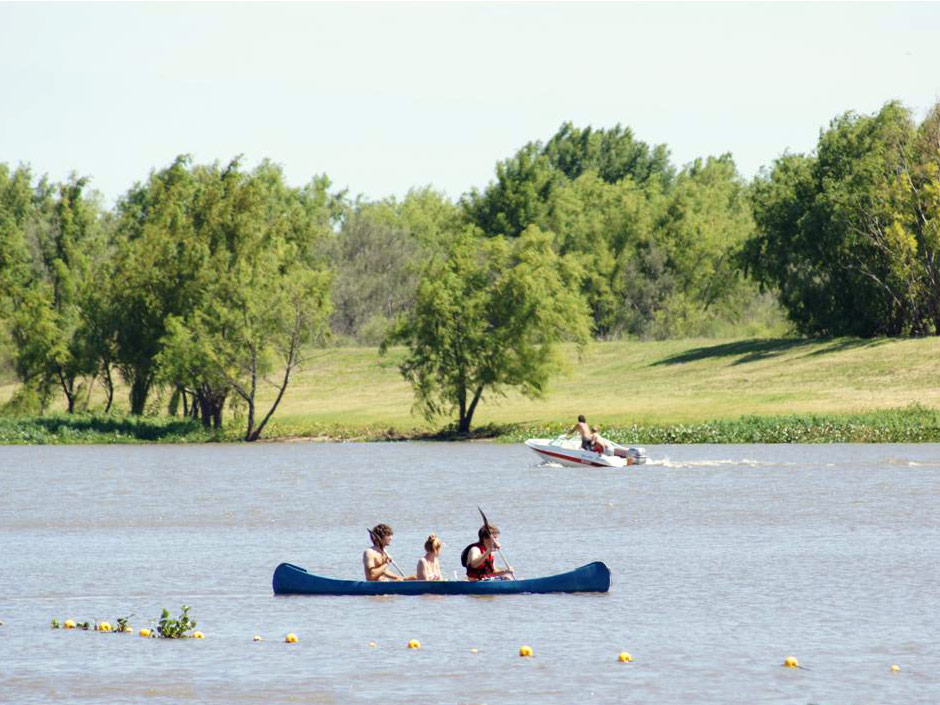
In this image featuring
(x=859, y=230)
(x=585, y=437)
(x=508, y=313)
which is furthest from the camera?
(x=859, y=230)

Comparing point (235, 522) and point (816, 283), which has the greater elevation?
point (816, 283)

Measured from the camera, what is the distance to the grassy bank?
77562mm

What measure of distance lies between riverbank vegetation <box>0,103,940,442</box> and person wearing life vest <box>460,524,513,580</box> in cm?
4957

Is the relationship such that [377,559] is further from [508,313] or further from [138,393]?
[138,393]

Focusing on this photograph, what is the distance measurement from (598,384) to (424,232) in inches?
2929

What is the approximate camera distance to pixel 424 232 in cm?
17925

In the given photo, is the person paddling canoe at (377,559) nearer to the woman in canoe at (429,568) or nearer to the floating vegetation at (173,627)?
the woman in canoe at (429,568)

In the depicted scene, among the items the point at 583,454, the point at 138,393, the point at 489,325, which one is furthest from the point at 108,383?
the point at 583,454

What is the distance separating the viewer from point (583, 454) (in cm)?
6375

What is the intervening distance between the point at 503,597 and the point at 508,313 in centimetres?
5705

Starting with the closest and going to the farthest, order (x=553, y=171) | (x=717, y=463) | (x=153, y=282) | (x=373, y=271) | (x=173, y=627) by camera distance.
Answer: (x=173, y=627) < (x=717, y=463) < (x=153, y=282) < (x=553, y=171) < (x=373, y=271)

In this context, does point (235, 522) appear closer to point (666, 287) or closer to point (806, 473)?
point (806, 473)

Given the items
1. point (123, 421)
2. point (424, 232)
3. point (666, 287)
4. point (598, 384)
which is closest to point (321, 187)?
point (424, 232)

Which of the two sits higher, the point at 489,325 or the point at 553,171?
the point at 553,171
